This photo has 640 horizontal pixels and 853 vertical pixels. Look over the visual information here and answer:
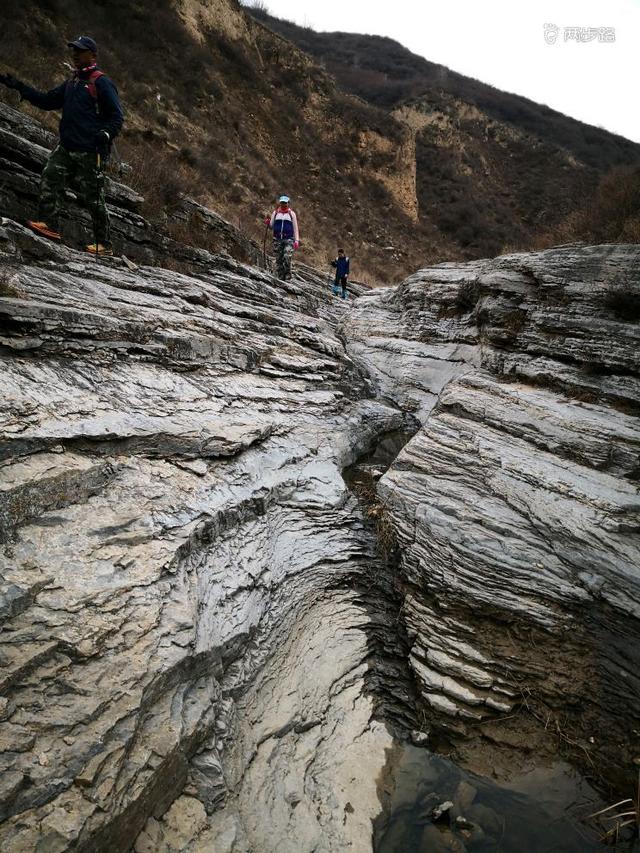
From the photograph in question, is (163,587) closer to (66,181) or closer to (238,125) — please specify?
(66,181)

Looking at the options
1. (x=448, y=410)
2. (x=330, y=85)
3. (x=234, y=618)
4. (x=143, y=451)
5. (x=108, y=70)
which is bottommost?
(x=234, y=618)

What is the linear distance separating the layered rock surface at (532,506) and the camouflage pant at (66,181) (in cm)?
637

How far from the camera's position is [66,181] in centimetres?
717

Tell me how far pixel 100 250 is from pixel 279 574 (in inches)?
255

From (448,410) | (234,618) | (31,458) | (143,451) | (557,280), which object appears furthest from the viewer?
(557,280)

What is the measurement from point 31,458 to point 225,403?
2844 millimetres

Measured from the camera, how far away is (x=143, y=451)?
4918 mm

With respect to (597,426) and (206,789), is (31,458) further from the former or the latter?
(597,426)

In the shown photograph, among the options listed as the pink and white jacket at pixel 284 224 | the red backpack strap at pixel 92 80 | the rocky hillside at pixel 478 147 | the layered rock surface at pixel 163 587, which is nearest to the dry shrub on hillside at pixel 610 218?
the pink and white jacket at pixel 284 224

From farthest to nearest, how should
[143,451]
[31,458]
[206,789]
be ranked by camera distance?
[143,451]
[31,458]
[206,789]

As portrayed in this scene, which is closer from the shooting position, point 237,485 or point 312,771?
point 312,771

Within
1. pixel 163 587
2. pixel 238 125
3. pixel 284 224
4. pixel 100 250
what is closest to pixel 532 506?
pixel 163 587

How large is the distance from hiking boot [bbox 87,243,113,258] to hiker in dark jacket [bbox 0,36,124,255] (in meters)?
0.57

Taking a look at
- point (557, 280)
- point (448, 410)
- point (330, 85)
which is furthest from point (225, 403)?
point (330, 85)
